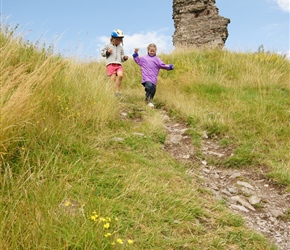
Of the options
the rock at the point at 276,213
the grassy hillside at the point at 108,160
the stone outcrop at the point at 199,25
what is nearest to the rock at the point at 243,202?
the rock at the point at 276,213

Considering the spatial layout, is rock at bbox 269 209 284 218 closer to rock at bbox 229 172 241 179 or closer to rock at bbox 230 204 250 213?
rock at bbox 230 204 250 213

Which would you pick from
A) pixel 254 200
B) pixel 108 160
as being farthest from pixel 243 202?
pixel 108 160

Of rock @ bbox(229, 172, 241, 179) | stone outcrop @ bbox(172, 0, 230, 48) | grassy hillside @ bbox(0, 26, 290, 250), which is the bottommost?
rock @ bbox(229, 172, 241, 179)

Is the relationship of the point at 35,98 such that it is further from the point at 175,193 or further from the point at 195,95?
the point at 195,95

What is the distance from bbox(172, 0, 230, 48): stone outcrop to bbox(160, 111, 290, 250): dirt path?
1019cm

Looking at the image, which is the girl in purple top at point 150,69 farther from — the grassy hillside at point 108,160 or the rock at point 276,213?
the rock at point 276,213

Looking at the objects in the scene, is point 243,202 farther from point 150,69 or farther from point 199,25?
point 199,25

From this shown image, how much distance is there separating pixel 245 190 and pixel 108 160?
5.91 feet

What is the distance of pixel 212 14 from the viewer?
15406 mm

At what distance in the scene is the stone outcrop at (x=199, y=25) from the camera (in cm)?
1502

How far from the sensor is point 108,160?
146 inches

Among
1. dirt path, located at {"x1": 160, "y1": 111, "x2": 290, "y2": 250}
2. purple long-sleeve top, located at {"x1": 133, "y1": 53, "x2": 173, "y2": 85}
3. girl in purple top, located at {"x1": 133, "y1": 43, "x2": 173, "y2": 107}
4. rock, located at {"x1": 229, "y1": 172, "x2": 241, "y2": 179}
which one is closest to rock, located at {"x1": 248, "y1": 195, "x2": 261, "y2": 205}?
dirt path, located at {"x1": 160, "y1": 111, "x2": 290, "y2": 250}

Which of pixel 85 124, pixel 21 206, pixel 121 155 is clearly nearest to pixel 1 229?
pixel 21 206

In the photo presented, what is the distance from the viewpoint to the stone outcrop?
15.0 m
